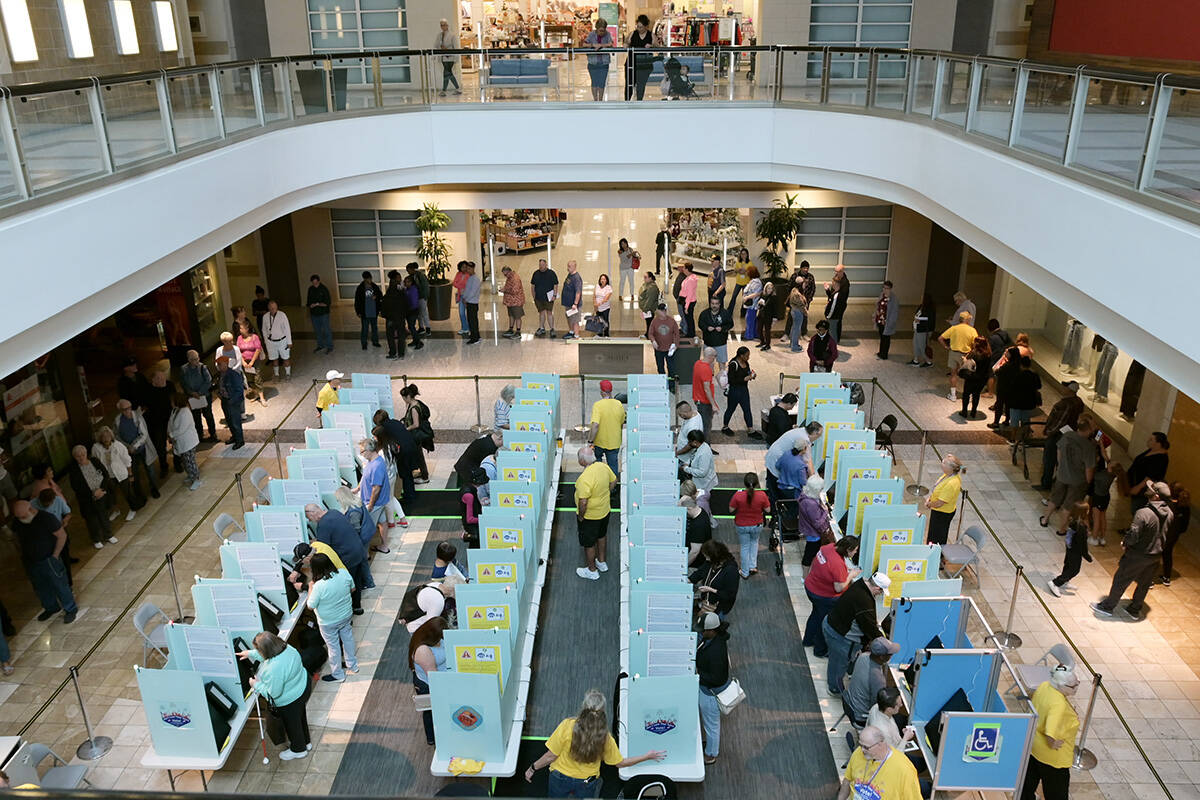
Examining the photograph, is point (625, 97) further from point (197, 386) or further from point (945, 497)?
point (945, 497)

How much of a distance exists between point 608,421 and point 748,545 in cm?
273

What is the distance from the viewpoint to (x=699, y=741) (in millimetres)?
7297

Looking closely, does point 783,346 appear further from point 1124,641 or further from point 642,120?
point 1124,641

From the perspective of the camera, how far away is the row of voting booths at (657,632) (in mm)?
7082

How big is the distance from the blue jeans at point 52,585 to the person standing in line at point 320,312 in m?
8.20

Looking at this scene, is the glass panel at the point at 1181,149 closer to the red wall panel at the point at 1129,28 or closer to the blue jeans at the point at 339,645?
the red wall panel at the point at 1129,28

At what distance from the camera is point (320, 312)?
57.1 feet

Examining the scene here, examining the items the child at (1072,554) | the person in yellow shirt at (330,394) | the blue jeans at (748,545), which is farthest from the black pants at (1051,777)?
the person in yellow shirt at (330,394)

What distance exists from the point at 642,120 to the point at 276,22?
29.2ft

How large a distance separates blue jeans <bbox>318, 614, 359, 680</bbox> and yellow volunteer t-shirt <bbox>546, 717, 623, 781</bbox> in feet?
9.68

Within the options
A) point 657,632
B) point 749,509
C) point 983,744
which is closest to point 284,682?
point 657,632

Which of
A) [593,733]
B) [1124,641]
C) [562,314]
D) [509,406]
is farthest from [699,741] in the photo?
[562,314]

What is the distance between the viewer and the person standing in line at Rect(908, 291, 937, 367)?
1656 centimetres

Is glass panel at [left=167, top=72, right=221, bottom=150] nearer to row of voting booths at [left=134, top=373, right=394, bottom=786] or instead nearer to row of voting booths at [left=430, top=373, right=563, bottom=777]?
row of voting booths at [left=134, top=373, right=394, bottom=786]
